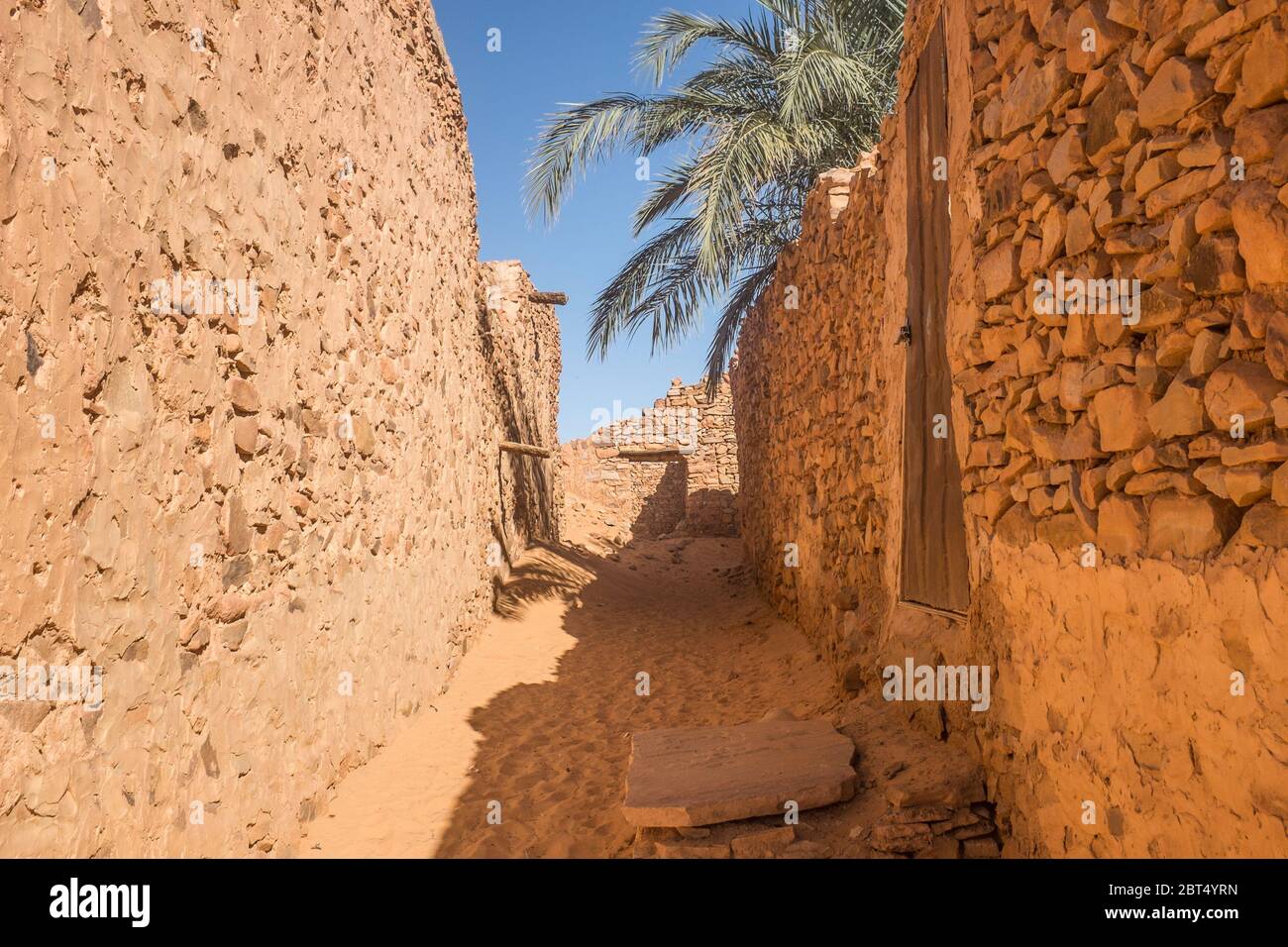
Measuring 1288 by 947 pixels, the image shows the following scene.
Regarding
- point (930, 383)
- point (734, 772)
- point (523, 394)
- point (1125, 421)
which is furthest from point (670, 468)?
point (1125, 421)

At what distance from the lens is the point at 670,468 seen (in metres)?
17.5

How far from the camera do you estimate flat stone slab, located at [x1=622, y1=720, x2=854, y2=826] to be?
9.08 feet

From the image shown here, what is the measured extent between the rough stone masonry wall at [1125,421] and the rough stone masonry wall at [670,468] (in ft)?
34.1

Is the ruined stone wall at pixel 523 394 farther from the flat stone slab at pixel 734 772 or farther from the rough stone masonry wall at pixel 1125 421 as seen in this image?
the rough stone masonry wall at pixel 1125 421

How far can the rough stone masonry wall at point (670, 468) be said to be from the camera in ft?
47.9

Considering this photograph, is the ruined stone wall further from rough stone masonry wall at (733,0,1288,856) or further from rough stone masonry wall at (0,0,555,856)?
rough stone masonry wall at (733,0,1288,856)

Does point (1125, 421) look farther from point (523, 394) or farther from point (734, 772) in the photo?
point (523, 394)

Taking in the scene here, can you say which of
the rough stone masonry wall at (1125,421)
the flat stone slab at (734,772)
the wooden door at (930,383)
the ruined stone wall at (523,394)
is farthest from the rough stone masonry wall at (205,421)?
the ruined stone wall at (523,394)

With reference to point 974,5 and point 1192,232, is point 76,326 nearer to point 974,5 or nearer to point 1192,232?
point 1192,232

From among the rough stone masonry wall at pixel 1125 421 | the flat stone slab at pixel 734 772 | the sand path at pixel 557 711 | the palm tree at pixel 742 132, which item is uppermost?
the palm tree at pixel 742 132

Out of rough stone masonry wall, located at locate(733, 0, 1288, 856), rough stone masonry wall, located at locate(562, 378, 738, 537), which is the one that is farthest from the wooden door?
rough stone masonry wall, located at locate(562, 378, 738, 537)

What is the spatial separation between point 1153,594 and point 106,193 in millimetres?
2897

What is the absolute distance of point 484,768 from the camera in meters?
4.07

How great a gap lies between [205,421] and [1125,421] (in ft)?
9.11
